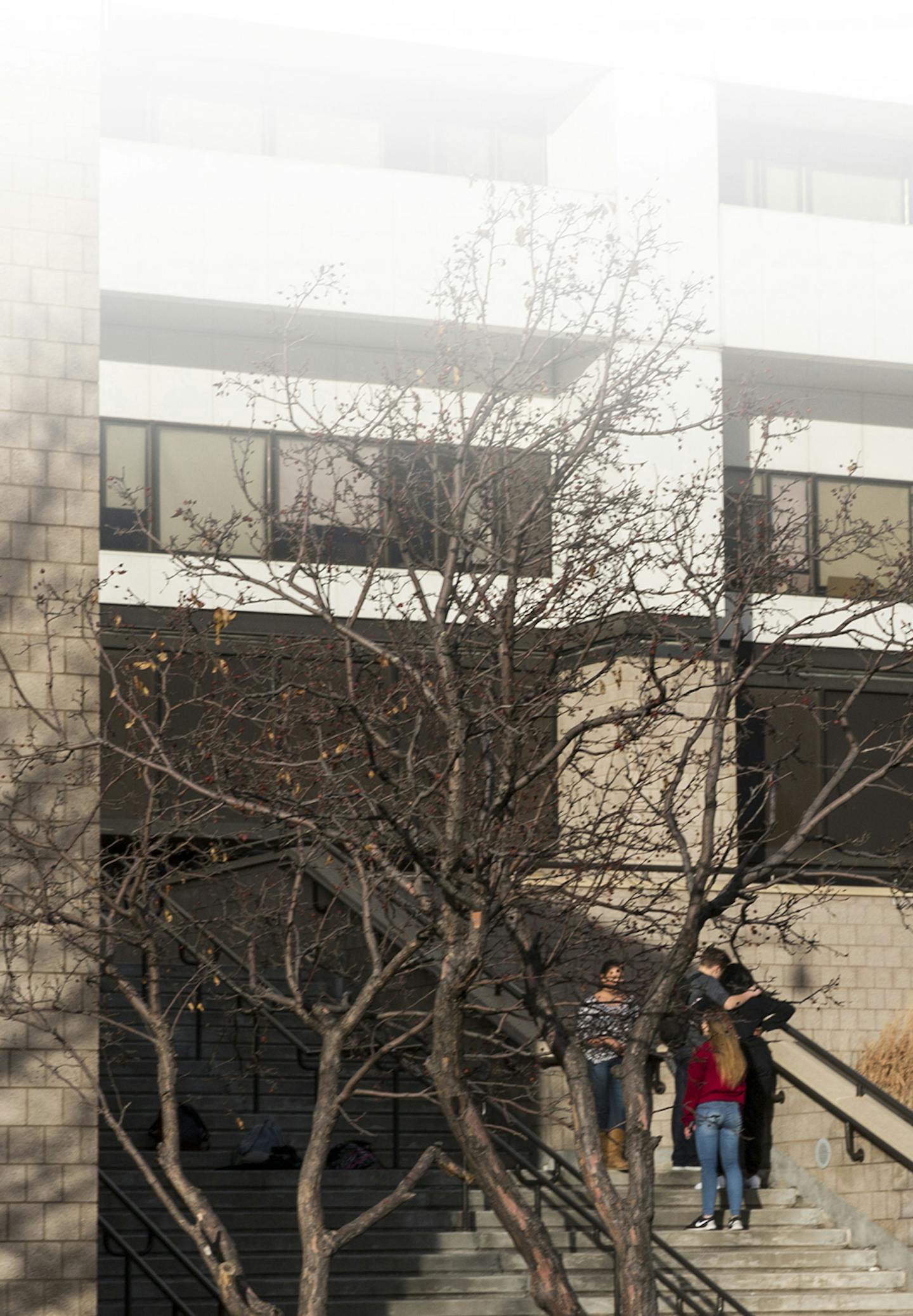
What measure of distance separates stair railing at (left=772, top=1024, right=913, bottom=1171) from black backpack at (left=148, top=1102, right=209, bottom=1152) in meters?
4.27

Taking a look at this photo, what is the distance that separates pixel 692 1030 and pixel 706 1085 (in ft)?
2.41

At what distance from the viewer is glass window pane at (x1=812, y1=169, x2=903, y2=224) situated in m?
24.3

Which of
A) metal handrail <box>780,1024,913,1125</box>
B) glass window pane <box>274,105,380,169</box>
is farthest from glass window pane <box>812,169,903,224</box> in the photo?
metal handrail <box>780,1024,913,1125</box>

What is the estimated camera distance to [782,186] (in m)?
24.1

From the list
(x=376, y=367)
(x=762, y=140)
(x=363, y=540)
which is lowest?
(x=363, y=540)

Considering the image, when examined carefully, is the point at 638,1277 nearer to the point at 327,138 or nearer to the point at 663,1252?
the point at 663,1252

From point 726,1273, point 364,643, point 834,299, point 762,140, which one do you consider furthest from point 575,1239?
point 762,140

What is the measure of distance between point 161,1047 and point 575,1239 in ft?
15.8

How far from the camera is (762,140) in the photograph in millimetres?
23953

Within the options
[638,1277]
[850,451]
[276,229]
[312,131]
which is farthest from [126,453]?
[638,1277]

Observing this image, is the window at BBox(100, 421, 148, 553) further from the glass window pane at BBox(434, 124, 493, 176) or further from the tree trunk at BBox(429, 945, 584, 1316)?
the tree trunk at BBox(429, 945, 584, 1316)

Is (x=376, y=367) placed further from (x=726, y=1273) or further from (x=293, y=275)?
(x=726, y=1273)

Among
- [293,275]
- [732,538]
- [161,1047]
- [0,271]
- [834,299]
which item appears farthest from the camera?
[834,299]

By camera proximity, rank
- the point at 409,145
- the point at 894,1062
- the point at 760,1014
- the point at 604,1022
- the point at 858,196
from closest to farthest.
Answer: the point at 604,1022 < the point at 760,1014 < the point at 894,1062 < the point at 409,145 < the point at 858,196
